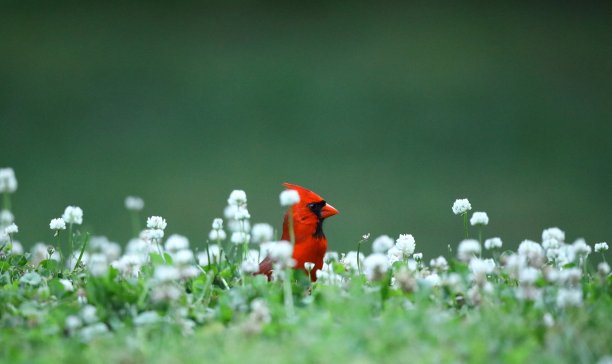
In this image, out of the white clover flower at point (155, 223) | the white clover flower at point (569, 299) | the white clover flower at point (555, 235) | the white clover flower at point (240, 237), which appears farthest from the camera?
the white clover flower at point (155, 223)

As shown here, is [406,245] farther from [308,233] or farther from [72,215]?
[72,215]

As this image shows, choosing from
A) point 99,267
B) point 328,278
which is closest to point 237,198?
point 328,278

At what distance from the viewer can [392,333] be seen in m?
1.83

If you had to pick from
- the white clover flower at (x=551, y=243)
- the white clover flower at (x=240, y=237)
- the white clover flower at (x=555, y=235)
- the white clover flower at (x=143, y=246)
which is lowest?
the white clover flower at (x=551, y=243)

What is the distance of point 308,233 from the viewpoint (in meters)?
3.20

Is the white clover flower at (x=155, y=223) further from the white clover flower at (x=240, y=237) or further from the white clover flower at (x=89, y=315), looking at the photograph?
the white clover flower at (x=89, y=315)

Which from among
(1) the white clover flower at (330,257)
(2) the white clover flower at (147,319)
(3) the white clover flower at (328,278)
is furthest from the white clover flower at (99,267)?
(1) the white clover flower at (330,257)

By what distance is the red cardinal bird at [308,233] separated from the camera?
10.0 ft

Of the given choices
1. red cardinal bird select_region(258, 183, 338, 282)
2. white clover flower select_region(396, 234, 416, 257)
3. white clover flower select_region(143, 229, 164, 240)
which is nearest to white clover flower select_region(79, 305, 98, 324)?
white clover flower select_region(143, 229, 164, 240)

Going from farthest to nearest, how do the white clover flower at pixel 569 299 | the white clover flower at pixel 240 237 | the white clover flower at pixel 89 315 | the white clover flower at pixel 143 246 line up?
1. the white clover flower at pixel 143 246
2. the white clover flower at pixel 240 237
3. the white clover flower at pixel 89 315
4. the white clover flower at pixel 569 299

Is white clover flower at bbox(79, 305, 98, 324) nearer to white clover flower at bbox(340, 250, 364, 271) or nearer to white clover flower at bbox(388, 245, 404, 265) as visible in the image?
white clover flower at bbox(340, 250, 364, 271)

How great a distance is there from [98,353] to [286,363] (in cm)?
42

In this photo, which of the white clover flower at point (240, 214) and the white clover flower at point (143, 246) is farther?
the white clover flower at point (143, 246)

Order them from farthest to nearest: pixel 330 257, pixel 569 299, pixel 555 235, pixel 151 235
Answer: pixel 330 257, pixel 151 235, pixel 555 235, pixel 569 299
